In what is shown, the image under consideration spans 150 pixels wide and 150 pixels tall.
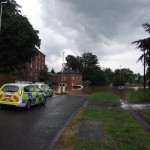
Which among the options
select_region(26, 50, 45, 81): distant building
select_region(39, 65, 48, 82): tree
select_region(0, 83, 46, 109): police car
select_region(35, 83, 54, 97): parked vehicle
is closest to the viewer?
select_region(0, 83, 46, 109): police car

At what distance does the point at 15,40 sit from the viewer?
3641cm

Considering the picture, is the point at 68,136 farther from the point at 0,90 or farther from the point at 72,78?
the point at 72,78

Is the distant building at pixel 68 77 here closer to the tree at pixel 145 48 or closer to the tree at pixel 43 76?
the tree at pixel 43 76

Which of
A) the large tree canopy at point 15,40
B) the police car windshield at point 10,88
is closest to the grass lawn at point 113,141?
the police car windshield at point 10,88

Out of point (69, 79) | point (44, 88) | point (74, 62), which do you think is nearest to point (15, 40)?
point (44, 88)

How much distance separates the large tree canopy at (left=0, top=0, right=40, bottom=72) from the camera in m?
36.1

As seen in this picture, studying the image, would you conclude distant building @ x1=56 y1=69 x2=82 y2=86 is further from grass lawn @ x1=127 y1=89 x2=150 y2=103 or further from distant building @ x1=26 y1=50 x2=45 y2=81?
grass lawn @ x1=127 y1=89 x2=150 y2=103

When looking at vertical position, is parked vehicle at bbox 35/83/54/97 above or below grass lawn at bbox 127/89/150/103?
above

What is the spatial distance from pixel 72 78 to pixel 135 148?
94134 mm

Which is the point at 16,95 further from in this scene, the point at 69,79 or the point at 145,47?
the point at 69,79

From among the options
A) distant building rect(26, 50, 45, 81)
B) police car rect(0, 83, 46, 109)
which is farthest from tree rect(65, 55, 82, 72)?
police car rect(0, 83, 46, 109)

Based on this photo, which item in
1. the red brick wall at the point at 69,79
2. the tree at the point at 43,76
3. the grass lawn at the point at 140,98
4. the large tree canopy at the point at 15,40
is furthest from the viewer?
the red brick wall at the point at 69,79

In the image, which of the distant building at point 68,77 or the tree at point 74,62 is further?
the tree at point 74,62

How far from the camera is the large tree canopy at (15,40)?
119ft
